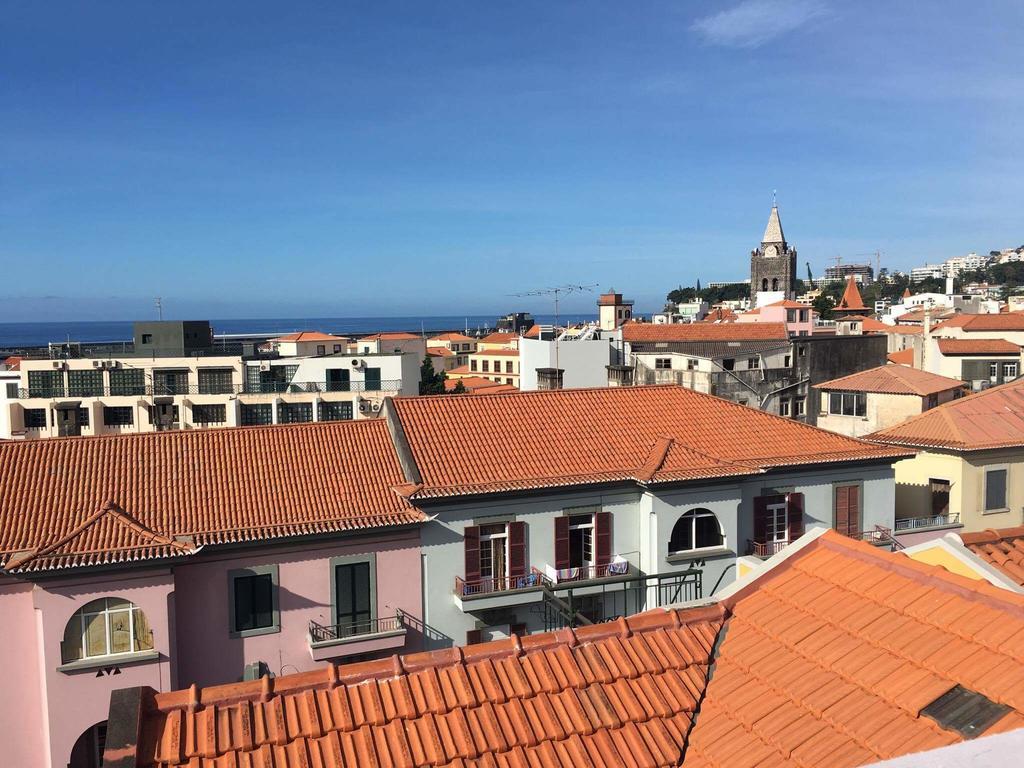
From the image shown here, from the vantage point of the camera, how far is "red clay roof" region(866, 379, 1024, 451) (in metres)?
26.7

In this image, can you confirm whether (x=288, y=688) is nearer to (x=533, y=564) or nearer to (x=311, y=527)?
(x=311, y=527)

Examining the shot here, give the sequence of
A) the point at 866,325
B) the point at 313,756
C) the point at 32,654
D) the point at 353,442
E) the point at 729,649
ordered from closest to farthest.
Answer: the point at 313,756
the point at 729,649
the point at 32,654
the point at 353,442
the point at 866,325

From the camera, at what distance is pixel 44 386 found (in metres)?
57.8

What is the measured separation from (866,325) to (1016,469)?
226ft

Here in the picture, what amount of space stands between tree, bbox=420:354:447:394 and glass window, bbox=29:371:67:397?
2652 centimetres

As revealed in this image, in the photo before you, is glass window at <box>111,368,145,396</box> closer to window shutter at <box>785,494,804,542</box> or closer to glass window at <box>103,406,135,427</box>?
glass window at <box>103,406,135,427</box>

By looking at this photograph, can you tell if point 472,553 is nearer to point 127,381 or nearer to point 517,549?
point 517,549

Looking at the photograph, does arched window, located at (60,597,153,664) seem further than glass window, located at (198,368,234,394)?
No

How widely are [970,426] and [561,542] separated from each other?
15.1 metres

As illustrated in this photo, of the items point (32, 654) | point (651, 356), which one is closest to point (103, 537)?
point (32, 654)

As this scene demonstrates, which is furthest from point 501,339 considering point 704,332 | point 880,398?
point 880,398

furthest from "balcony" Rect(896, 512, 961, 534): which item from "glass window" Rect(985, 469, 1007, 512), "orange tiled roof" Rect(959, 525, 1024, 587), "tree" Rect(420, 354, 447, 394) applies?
"tree" Rect(420, 354, 447, 394)

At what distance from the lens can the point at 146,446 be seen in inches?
870

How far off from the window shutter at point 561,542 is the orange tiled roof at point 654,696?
14187 mm
